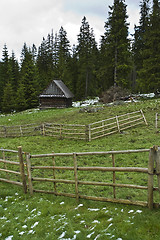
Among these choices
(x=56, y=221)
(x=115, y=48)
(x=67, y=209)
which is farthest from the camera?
(x=115, y=48)

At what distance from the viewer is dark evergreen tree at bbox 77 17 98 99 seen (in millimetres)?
50844

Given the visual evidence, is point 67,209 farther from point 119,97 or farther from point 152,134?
point 119,97

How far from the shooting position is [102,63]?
50750 mm

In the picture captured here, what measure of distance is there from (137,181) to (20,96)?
41741 mm

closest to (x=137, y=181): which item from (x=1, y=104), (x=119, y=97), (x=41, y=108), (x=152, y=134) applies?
(x=152, y=134)

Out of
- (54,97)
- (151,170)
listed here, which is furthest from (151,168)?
(54,97)

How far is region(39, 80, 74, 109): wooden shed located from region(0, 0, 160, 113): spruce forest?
22.4 feet

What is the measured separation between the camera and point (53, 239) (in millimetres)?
4543

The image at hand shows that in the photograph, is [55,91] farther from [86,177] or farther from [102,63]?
[86,177]

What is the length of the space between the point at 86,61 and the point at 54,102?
17.8m

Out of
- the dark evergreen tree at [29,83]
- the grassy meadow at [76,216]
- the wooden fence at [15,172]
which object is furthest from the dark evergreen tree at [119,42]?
the grassy meadow at [76,216]

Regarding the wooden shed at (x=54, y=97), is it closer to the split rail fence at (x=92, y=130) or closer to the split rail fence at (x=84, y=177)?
the split rail fence at (x=92, y=130)

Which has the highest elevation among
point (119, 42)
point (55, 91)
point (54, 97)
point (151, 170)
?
point (119, 42)

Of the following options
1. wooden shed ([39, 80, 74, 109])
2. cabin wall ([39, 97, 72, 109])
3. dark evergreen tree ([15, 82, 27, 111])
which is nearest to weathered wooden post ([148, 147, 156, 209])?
wooden shed ([39, 80, 74, 109])
